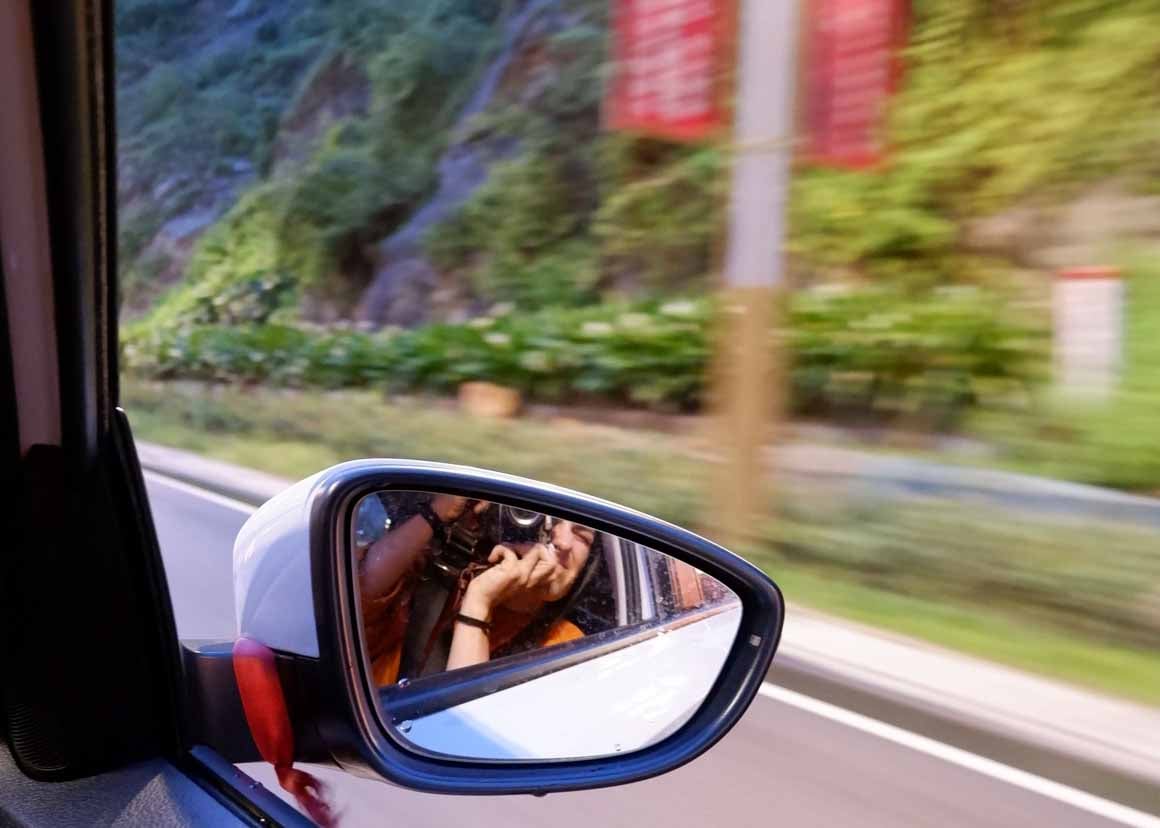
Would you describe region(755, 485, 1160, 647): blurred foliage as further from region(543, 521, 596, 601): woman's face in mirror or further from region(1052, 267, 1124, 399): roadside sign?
region(543, 521, 596, 601): woman's face in mirror

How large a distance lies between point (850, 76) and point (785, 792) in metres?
5.22

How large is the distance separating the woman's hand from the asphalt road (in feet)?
2.66

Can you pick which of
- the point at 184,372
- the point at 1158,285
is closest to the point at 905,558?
the point at 1158,285

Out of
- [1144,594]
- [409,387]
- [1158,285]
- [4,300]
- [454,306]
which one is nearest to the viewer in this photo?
[4,300]

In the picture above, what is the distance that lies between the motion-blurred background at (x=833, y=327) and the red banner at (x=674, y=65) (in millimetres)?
23

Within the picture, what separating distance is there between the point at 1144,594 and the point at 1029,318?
256 centimetres

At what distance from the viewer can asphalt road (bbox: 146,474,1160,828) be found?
281 centimetres

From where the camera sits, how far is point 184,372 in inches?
575

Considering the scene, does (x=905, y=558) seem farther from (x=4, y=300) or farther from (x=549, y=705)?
(x=4, y=300)

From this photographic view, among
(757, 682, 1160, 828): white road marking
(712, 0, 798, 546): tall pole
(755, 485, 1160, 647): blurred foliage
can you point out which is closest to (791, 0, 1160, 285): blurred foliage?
(712, 0, 798, 546): tall pole

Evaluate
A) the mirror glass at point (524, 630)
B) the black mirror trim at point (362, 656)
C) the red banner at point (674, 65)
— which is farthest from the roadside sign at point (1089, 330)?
the black mirror trim at point (362, 656)

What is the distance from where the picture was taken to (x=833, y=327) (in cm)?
802

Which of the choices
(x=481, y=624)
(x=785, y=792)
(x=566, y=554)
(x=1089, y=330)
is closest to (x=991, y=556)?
(x=1089, y=330)

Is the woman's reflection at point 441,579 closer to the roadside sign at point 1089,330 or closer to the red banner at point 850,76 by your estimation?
the roadside sign at point 1089,330
